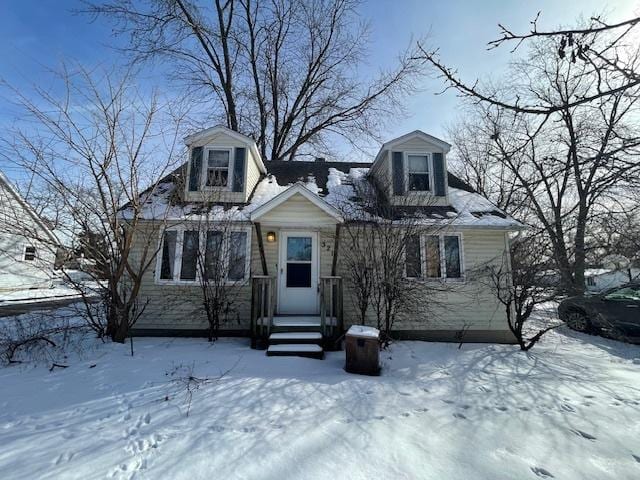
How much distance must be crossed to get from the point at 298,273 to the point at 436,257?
3.75m

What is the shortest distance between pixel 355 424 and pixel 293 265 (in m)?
4.85

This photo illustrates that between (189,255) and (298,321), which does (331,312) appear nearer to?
(298,321)

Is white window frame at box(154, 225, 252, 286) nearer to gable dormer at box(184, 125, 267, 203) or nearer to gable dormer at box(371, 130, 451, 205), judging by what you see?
gable dormer at box(184, 125, 267, 203)

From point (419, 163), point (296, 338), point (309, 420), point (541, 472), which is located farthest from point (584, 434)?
point (419, 163)

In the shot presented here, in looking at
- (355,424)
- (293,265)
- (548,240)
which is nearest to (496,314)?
(548,240)

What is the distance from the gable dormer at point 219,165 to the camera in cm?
819

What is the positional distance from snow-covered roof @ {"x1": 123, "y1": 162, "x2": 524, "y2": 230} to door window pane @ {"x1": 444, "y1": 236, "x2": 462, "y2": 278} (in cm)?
55

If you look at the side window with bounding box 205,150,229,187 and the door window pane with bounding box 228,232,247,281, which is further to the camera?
the side window with bounding box 205,150,229,187

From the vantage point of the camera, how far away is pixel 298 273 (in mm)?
7801

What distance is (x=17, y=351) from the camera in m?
5.47

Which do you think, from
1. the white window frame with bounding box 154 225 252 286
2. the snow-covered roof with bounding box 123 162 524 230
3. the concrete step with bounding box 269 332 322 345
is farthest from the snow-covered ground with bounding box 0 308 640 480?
the snow-covered roof with bounding box 123 162 524 230

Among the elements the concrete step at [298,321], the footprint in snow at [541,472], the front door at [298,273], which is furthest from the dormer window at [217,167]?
the footprint in snow at [541,472]

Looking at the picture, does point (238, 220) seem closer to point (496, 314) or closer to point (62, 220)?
point (62, 220)

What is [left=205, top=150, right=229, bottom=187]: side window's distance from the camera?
8.30 meters
